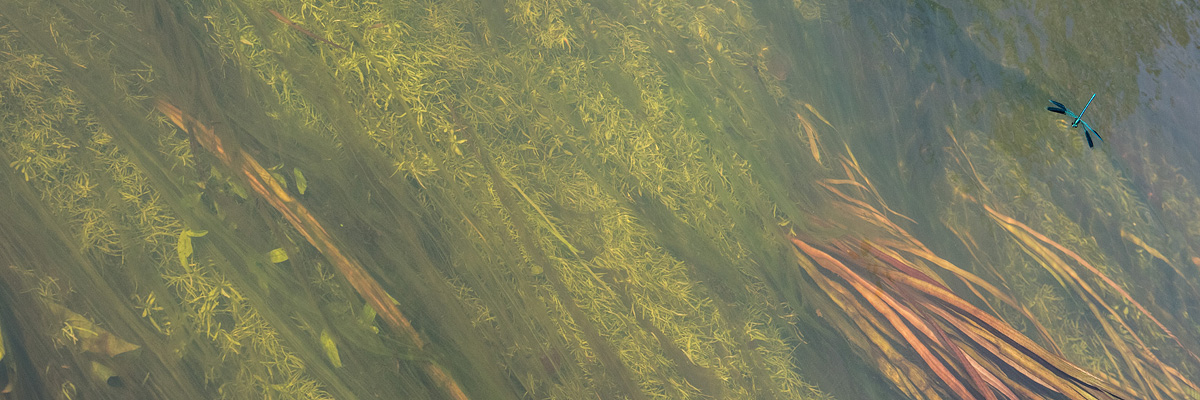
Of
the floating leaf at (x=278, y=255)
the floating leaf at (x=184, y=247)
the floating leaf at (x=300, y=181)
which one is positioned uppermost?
the floating leaf at (x=300, y=181)

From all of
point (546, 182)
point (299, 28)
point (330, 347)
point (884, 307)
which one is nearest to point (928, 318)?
point (884, 307)

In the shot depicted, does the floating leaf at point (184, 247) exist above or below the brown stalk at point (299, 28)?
below

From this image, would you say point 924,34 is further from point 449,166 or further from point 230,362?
point 230,362

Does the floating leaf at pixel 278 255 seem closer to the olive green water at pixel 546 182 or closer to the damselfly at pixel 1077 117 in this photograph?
the olive green water at pixel 546 182

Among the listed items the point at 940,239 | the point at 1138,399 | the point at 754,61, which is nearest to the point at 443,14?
the point at 754,61

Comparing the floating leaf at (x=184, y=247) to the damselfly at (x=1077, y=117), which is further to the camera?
the damselfly at (x=1077, y=117)

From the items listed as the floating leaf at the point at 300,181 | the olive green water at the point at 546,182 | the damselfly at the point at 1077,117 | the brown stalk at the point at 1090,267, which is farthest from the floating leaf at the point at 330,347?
the damselfly at the point at 1077,117

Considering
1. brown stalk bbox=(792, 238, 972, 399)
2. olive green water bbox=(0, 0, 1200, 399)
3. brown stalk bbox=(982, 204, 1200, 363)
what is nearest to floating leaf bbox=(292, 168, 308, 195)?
olive green water bbox=(0, 0, 1200, 399)
